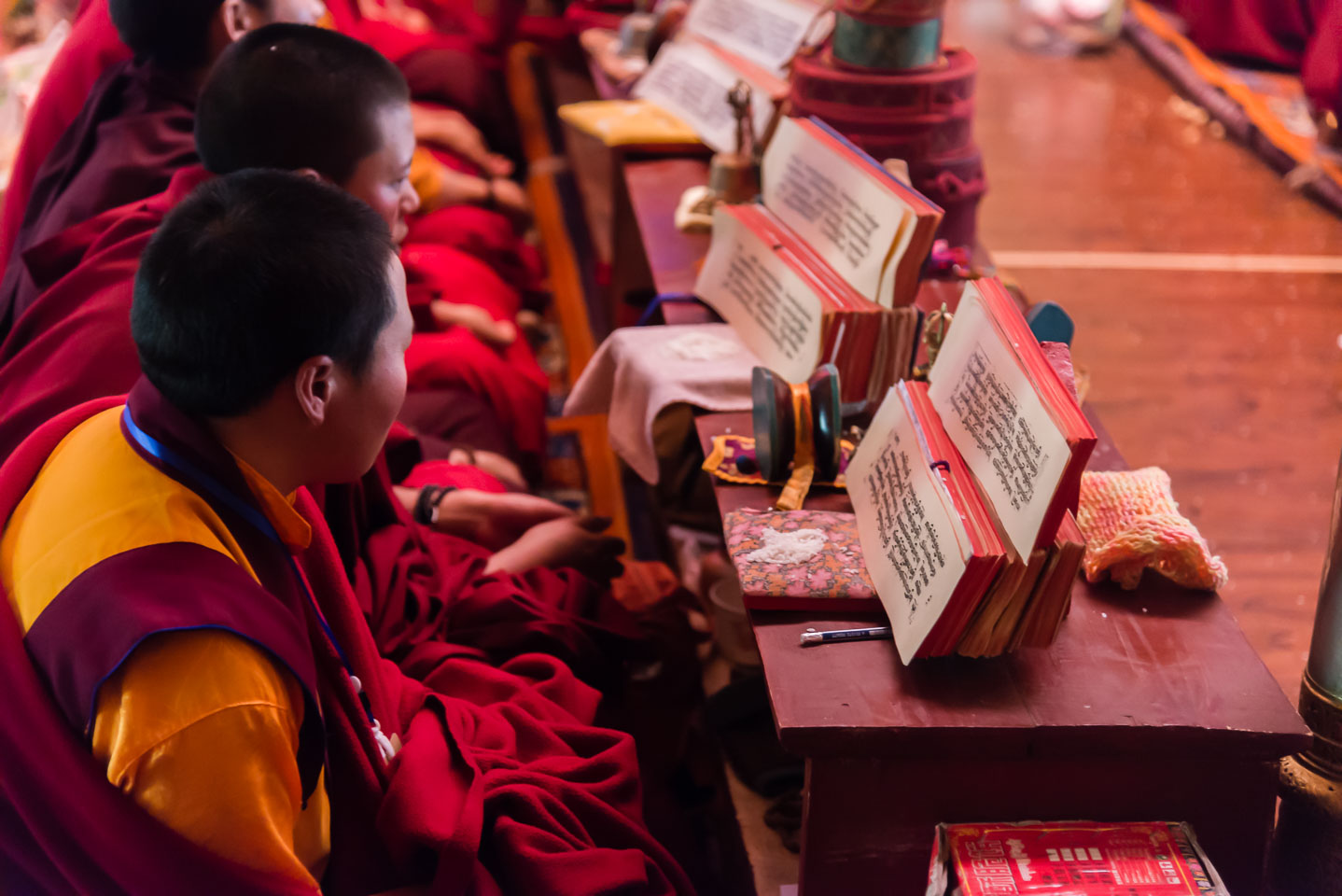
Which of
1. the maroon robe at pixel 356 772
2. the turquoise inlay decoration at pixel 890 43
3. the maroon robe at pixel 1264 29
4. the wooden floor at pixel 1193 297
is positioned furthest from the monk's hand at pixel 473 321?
the maroon robe at pixel 1264 29

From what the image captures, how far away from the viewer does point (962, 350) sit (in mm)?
1345

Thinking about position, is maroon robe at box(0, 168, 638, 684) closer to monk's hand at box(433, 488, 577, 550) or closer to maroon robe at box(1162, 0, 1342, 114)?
monk's hand at box(433, 488, 577, 550)

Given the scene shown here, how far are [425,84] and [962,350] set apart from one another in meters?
2.99

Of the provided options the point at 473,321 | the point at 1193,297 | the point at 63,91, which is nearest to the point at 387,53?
the point at 63,91

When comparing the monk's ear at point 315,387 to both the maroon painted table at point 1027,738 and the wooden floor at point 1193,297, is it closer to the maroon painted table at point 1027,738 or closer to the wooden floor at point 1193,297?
the maroon painted table at point 1027,738

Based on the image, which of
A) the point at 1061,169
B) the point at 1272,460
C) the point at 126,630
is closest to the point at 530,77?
the point at 1061,169

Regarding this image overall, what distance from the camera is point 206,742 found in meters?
1.02

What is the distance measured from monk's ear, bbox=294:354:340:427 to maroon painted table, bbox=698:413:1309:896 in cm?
49

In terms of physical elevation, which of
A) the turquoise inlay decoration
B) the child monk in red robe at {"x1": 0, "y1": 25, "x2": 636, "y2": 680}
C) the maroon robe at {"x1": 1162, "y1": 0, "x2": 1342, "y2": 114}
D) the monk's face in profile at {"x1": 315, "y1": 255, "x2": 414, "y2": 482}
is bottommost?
the maroon robe at {"x1": 1162, "y1": 0, "x2": 1342, "y2": 114}

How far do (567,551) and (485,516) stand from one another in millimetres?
167

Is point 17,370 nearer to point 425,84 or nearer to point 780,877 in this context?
point 780,877

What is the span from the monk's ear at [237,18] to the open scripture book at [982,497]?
160cm

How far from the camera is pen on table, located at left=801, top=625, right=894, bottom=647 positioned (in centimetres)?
129

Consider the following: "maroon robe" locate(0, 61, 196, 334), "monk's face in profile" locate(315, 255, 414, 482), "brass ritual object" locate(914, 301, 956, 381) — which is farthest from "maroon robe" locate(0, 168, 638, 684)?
"brass ritual object" locate(914, 301, 956, 381)
